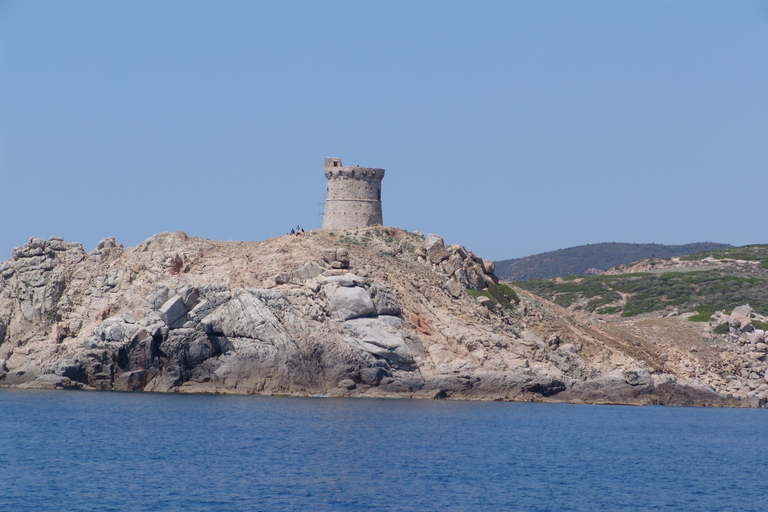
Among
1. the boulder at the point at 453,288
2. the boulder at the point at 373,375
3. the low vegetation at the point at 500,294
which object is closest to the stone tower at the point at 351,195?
the boulder at the point at 453,288

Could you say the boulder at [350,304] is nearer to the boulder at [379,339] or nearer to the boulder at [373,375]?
the boulder at [379,339]

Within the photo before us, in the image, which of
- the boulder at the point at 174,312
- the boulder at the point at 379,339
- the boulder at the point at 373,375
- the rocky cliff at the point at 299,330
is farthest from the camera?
the boulder at the point at 174,312

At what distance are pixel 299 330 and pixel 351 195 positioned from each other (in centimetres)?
2206

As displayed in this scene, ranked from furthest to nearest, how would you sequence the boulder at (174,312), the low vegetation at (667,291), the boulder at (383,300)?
the low vegetation at (667,291)
the boulder at (383,300)
the boulder at (174,312)

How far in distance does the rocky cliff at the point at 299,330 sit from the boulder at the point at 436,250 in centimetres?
12

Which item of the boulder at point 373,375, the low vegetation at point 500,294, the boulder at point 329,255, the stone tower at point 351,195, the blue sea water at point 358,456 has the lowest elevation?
the blue sea water at point 358,456

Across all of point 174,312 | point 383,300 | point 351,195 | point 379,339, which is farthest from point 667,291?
point 174,312

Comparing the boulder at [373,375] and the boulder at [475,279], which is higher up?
the boulder at [475,279]

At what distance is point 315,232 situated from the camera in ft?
269

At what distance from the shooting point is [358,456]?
4341cm

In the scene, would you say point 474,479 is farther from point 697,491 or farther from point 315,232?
point 315,232

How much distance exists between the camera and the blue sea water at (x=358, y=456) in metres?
35.3

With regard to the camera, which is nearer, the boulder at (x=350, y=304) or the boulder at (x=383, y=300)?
the boulder at (x=350, y=304)

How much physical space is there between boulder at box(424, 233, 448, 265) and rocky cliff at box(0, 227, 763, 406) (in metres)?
0.12
